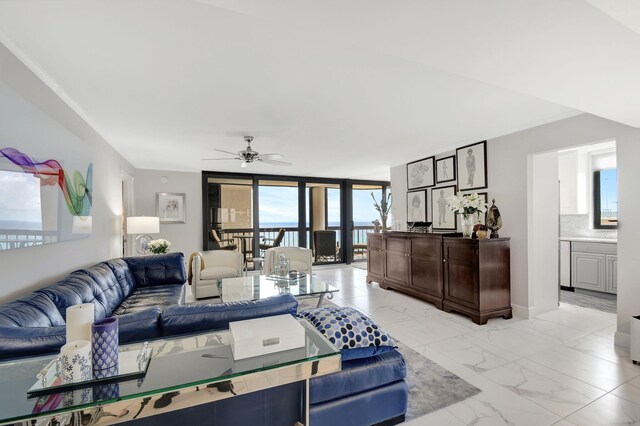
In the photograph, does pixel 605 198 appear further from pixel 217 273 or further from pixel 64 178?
pixel 64 178

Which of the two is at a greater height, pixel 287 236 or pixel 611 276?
pixel 287 236

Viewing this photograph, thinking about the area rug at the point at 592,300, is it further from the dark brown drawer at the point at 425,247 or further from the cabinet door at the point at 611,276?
the dark brown drawer at the point at 425,247

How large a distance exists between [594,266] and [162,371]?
5.97m

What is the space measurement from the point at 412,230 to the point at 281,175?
3538mm

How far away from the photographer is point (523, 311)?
360cm

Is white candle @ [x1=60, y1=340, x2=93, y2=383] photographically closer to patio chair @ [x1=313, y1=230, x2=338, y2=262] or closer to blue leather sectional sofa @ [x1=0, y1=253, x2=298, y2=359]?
blue leather sectional sofa @ [x1=0, y1=253, x2=298, y2=359]

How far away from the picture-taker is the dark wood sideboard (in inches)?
138

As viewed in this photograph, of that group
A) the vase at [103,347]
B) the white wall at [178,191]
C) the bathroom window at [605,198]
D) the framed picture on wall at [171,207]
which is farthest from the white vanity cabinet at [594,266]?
the framed picture on wall at [171,207]

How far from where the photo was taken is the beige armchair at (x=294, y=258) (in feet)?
17.2

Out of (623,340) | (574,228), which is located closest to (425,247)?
(623,340)

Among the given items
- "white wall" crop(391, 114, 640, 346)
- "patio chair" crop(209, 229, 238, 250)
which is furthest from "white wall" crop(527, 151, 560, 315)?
"patio chair" crop(209, 229, 238, 250)

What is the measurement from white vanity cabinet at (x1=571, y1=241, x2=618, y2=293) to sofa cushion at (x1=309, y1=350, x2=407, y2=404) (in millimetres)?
4556

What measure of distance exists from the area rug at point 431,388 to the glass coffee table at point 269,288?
1213 millimetres

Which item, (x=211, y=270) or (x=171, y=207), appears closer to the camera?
(x=211, y=270)
